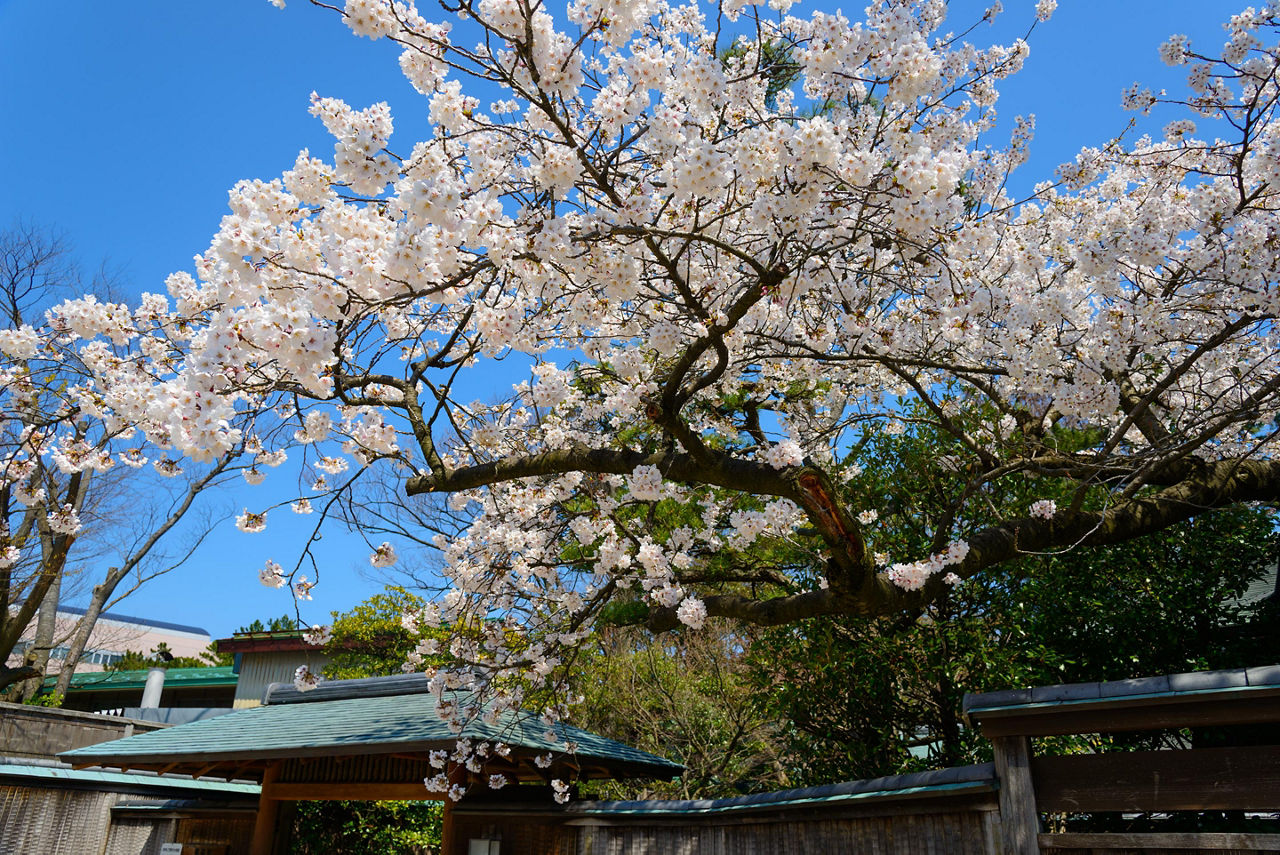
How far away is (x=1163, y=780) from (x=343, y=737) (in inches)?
201

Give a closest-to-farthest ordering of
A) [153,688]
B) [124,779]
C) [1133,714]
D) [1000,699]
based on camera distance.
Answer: [1133,714]
[1000,699]
[124,779]
[153,688]

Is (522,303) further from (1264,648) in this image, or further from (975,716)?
(1264,648)

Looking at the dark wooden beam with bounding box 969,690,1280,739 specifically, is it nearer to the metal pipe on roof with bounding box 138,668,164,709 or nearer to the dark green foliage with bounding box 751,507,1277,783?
the dark green foliage with bounding box 751,507,1277,783

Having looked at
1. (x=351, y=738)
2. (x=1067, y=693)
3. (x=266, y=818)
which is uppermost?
(x=1067, y=693)

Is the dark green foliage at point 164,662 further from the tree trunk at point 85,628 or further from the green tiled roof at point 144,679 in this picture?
the tree trunk at point 85,628

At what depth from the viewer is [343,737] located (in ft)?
19.7

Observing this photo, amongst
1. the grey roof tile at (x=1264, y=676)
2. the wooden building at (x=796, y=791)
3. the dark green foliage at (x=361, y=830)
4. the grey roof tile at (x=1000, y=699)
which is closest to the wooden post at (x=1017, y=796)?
the wooden building at (x=796, y=791)

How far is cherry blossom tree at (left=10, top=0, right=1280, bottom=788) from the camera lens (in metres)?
3.34

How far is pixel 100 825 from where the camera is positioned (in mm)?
7664

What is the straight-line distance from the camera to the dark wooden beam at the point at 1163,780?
10.7 feet

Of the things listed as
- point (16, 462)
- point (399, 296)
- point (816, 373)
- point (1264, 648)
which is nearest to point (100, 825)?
point (16, 462)

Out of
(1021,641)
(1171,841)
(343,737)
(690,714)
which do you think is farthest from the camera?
(690,714)

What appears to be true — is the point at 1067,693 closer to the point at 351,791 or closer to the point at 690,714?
the point at 351,791

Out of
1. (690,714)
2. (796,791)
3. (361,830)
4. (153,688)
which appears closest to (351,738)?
(796,791)
